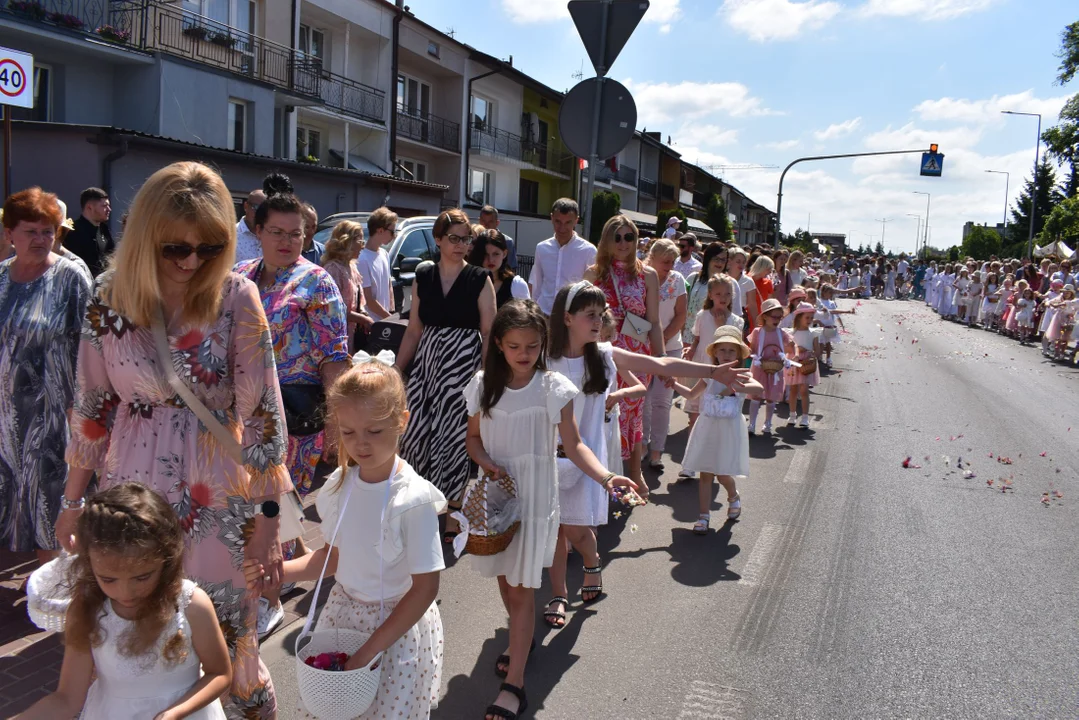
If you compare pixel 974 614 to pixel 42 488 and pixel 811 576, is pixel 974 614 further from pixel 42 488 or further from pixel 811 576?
pixel 42 488

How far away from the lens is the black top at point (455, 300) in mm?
5129

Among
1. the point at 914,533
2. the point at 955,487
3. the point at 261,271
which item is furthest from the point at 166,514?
the point at 955,487

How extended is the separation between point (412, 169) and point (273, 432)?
29407 millimetres

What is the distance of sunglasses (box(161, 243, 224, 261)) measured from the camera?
2.34m

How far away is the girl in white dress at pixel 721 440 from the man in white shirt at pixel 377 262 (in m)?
3.31

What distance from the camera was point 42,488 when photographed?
4.22 metres

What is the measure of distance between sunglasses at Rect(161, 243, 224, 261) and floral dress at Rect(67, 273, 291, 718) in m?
0.14

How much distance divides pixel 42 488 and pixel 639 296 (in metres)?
4.24

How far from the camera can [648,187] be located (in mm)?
57844

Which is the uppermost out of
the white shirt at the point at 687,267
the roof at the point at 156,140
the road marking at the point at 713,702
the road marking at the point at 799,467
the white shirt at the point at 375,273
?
the roof at the point at 156,140

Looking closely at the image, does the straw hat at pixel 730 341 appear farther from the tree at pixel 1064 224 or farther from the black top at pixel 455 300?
the tree at pixel 1064 224

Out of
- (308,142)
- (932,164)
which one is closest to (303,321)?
(308,142)

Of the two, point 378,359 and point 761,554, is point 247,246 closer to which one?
point 378,359

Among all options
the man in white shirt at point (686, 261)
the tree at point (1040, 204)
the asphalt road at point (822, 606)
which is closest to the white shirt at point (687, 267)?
the man in white shirt at point (686, 261)
